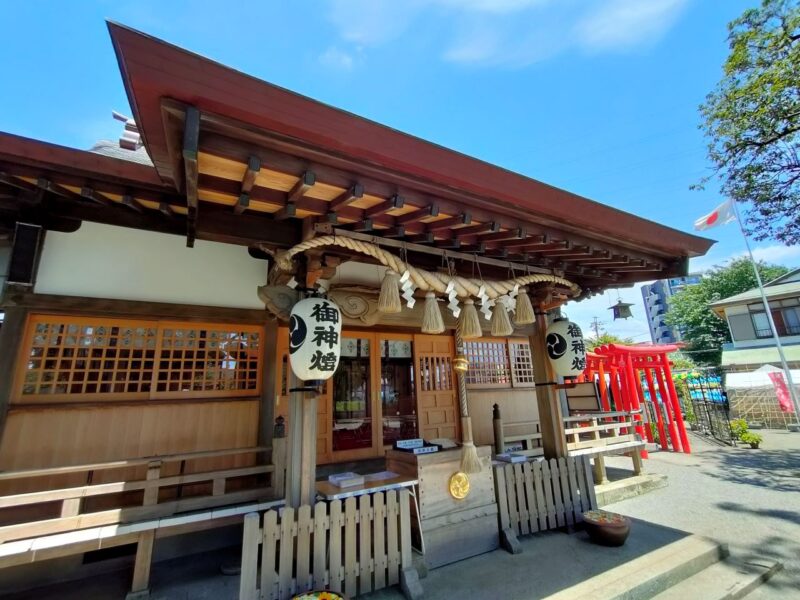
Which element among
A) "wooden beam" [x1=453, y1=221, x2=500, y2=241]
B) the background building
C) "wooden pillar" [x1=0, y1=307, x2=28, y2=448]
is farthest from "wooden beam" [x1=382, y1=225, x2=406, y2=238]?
the background building

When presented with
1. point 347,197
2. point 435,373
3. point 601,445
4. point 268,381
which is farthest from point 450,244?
point 601,445

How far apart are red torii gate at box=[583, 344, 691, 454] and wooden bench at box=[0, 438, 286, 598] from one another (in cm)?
908

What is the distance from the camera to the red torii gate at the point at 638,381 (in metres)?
9.67

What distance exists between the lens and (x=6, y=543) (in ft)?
9.34

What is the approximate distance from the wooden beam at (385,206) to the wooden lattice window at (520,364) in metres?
5.80

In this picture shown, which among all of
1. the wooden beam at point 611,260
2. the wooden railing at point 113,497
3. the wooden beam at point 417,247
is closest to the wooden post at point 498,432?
the wooden beam at point 417,247

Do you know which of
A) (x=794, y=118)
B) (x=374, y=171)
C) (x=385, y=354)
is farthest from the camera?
(x=794, y=118)

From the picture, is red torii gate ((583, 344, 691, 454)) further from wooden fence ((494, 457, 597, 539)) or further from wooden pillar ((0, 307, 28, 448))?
wooden pillar ((0, 307, 28, 448))

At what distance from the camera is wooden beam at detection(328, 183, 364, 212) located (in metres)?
2.62

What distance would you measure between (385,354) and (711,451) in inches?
398

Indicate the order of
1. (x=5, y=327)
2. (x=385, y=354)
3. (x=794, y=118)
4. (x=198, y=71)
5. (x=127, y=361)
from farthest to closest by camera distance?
(x=794, y=118) < (x=385, y=354) < (x=127, y=361) < (x=5, y=327) < (x=198, y=71)

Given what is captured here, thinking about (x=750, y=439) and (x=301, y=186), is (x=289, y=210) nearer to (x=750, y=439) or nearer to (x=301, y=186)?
(x=301, y=186)

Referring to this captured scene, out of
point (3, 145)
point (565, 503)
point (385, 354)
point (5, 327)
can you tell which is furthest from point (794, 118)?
point (5, 327)

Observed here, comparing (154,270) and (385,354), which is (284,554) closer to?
(154,270)
